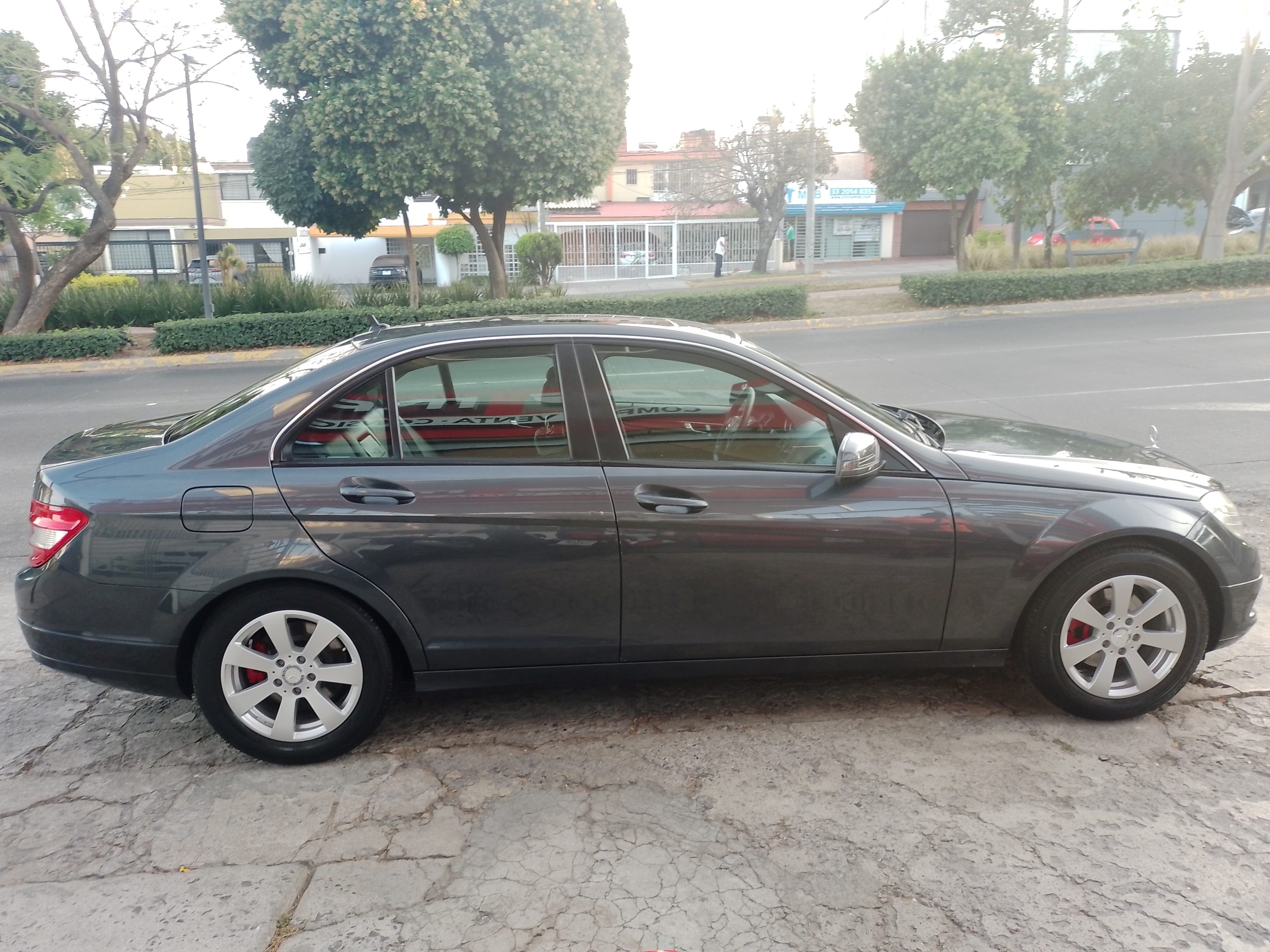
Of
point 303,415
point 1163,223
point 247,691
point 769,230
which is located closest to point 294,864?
point 247,691

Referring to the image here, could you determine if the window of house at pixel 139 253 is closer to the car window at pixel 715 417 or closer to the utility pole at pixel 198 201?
the utility pole at pixel 198 201

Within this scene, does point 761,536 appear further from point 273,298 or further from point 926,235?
point 926,235

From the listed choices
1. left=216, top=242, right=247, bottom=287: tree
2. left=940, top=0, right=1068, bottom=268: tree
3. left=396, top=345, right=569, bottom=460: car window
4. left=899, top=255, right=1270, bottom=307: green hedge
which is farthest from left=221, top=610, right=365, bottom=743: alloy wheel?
left=216, top=242, right=247, bottom=287: tree

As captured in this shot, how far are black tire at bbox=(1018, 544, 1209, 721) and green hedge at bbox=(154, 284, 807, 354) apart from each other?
572 inches

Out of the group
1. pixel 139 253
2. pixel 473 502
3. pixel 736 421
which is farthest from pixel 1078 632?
pixel 139 253

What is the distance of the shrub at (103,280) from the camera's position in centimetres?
2591

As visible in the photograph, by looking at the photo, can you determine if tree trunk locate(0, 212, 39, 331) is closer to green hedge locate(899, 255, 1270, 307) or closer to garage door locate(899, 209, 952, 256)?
green hedge locate(899, 255, 1270, 307)

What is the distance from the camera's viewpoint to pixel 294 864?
10.3 ft

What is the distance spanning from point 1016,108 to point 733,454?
21.2m

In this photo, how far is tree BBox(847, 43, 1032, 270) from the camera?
2158 cm

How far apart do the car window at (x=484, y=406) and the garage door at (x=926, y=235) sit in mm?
49399

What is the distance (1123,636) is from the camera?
150 inches

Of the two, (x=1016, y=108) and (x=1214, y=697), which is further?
(x=1016, y=108)

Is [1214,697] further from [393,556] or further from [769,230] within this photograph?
[769,230]
